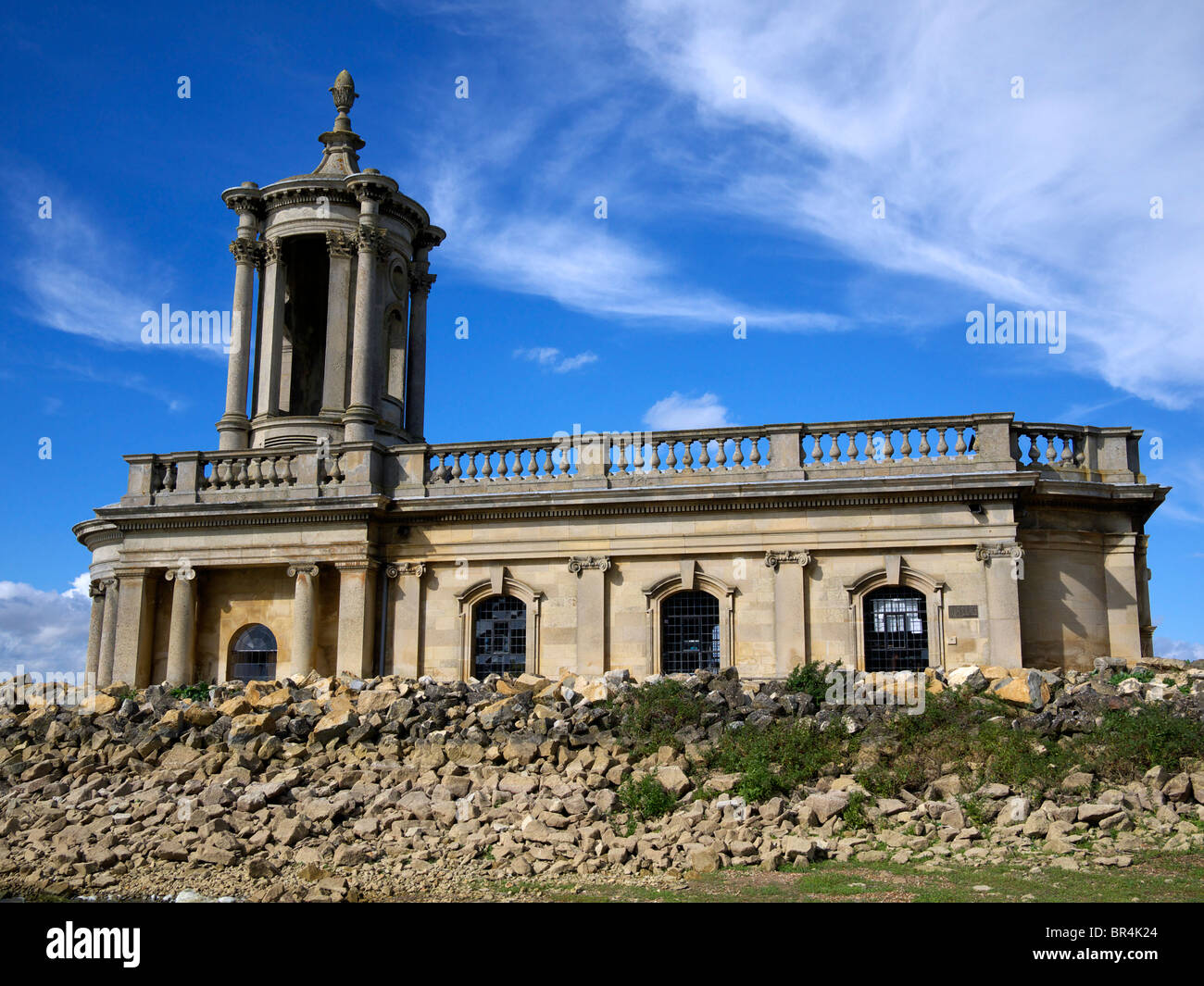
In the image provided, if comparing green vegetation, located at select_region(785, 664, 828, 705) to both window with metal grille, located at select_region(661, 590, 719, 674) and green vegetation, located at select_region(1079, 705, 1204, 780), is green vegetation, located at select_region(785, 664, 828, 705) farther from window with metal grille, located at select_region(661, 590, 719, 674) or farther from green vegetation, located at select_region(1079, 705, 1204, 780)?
green vegetation, located at select_region(1079, 705, 1204, 780)

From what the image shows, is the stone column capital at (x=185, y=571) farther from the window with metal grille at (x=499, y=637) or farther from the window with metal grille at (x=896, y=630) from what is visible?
the window with metal grille at (x=896, y=630)

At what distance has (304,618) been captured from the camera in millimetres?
27016

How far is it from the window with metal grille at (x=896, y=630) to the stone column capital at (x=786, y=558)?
63.4 inches

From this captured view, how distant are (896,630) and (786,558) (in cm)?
279

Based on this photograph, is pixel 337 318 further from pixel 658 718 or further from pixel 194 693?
pixel 658 718

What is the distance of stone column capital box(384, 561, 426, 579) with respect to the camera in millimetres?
27438

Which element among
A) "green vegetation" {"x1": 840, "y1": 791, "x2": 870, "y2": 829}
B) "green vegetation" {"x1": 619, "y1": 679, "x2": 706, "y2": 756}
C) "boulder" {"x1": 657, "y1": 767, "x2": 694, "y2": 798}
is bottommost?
"green vegetation" {"x1": 840, "y1": 791, "x2": 870, "y2": 829}

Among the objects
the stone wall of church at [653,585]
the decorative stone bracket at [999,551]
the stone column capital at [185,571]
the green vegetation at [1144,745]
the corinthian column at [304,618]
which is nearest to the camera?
the green vegetation at [1144,745]

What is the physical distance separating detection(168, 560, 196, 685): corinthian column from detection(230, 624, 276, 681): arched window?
101cm

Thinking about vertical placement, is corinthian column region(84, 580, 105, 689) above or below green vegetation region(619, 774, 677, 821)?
above

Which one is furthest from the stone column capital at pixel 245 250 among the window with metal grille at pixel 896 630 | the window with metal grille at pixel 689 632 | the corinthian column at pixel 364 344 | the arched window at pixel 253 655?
the window with metal grille at pixel 896 630

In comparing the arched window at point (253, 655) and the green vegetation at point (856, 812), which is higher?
the arched window at point (253, 655)

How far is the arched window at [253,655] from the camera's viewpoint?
27875mm

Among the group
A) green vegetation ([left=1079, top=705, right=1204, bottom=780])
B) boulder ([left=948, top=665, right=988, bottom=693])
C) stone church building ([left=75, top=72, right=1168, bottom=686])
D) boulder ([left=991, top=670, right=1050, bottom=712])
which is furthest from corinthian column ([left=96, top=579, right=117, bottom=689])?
green vegetation ([left=1079, top=705, right=1204, bottom=780])
